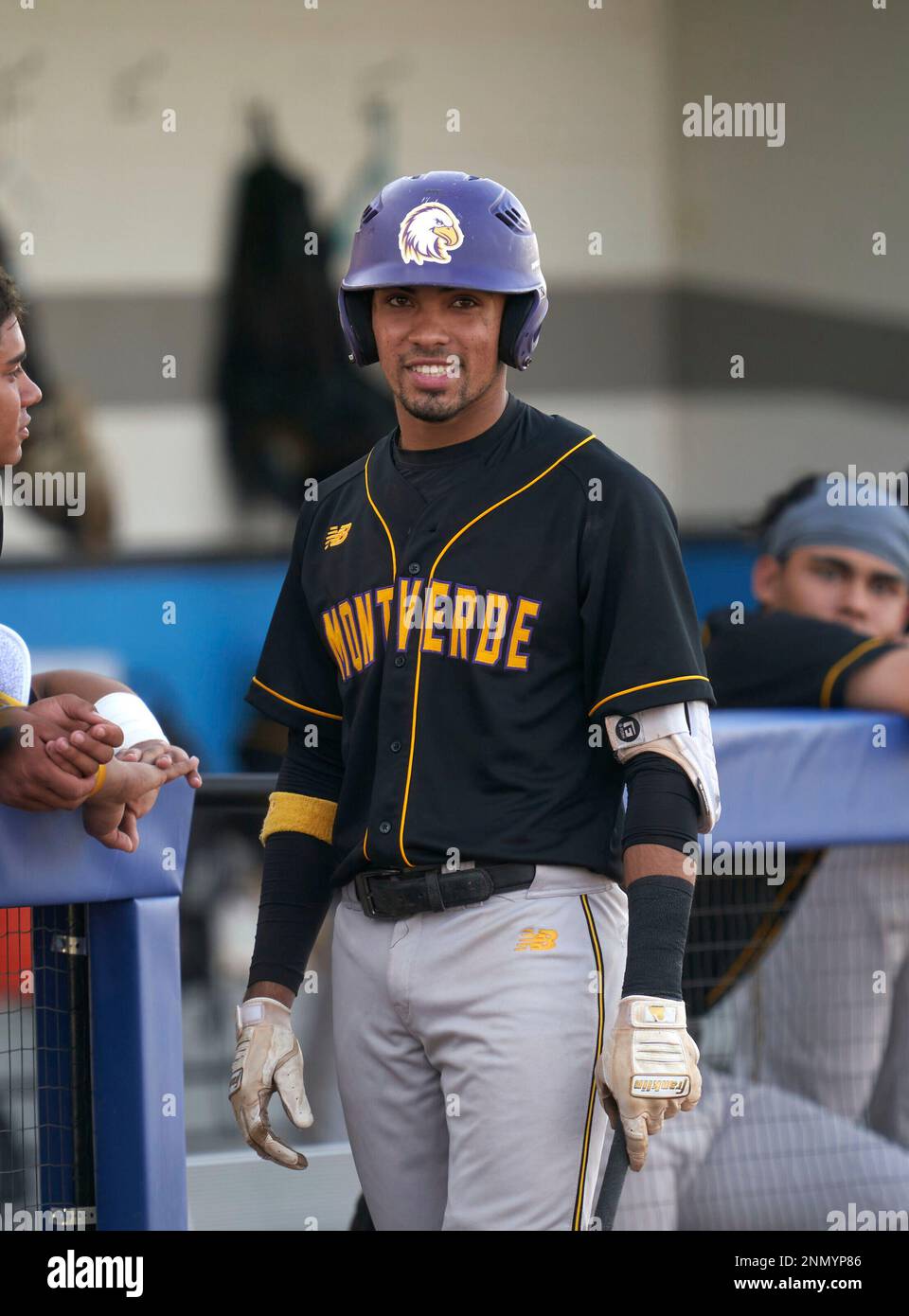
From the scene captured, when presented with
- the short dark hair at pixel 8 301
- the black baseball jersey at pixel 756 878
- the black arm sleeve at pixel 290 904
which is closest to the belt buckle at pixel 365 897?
the black arm sleeve at pixel 290 904

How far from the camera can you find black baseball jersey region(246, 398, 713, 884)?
168 centimetres

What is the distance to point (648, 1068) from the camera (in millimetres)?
1562

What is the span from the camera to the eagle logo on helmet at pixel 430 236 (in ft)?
5.61

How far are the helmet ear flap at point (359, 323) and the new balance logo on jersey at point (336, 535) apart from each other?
183mm

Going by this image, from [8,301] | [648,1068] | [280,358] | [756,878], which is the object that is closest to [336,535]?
[8,301]

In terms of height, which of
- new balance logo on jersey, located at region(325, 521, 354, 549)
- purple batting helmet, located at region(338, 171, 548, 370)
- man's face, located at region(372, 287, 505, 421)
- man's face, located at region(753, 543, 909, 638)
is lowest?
man's face, located at region(753, 543, 909, 638)

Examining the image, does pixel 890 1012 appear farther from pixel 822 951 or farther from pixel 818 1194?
pixel 818 1194

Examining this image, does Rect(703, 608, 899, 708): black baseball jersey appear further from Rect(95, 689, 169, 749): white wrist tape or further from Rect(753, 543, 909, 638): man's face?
Rect(95, 689, 169, 749): white wrist tape

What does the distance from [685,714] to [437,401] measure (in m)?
0.41

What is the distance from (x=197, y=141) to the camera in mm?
4762

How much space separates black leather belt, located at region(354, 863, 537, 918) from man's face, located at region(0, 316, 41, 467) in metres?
0.73

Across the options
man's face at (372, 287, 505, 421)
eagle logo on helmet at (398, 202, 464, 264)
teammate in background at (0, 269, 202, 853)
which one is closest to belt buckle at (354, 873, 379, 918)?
teammate in background at (0, 269, 202, 853)

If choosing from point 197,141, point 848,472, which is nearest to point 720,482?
point 848,472

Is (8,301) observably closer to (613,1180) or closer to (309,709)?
(309,709)
